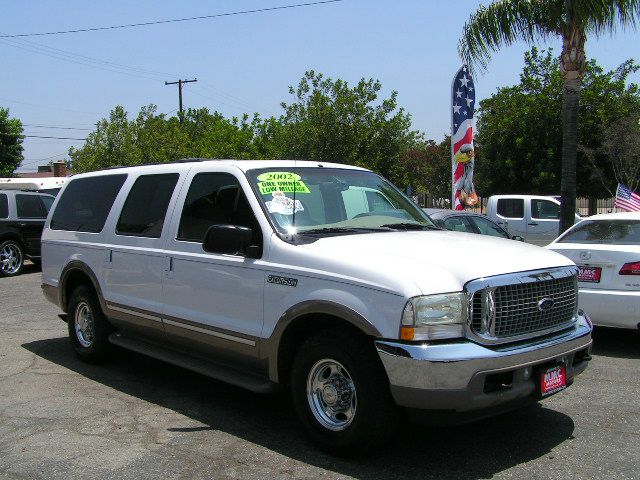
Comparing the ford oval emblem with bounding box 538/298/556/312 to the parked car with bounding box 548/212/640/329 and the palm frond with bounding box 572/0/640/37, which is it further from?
the palm frond with bounding box 572/0/640/37

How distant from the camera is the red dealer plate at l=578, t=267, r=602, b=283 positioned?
23.1 ft

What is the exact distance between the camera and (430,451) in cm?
434

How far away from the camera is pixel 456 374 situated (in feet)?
12.0

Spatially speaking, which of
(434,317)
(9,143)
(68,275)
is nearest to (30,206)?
(68,275)

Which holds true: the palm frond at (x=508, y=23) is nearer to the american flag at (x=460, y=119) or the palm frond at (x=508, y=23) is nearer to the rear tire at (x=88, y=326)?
the american flag at (x=460, y=119)

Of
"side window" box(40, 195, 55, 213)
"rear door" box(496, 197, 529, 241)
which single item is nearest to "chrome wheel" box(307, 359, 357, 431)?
"side window" box(40, 195, 55, 213)

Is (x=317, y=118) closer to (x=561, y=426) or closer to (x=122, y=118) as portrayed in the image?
(x=122, y=118)

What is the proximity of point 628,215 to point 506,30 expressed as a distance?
21.5ft

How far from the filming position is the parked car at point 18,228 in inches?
571

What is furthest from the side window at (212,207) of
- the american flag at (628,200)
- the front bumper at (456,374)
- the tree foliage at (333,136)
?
the tree foliage at (333,136)

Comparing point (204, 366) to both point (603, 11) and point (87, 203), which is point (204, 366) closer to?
point (87, 203)

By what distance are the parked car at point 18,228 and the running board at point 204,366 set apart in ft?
31.7

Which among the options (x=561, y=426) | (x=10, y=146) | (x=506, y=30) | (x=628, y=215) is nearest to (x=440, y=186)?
(x=10, y=146)

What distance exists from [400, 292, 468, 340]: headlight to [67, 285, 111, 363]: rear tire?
381 cm
